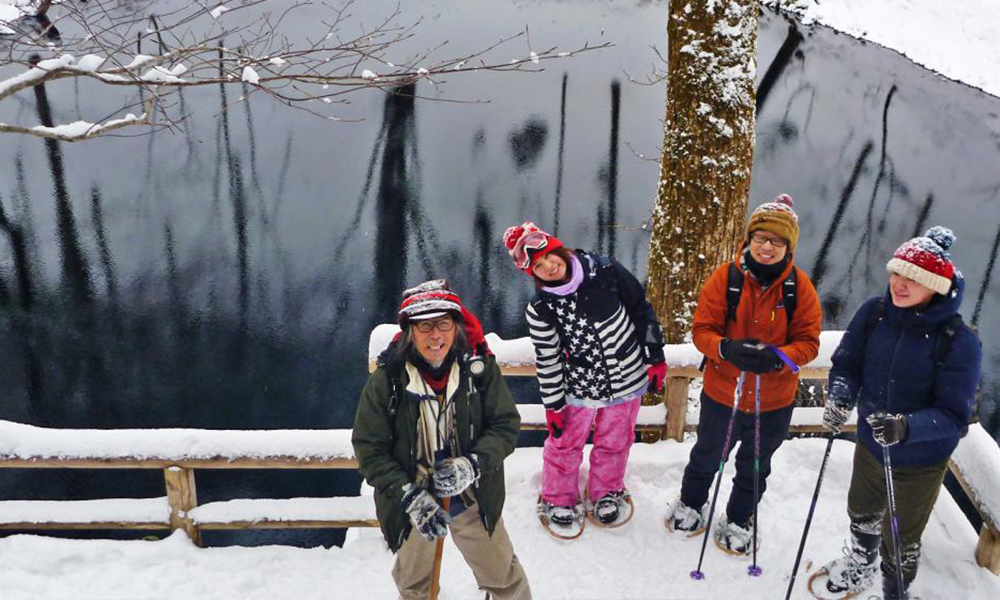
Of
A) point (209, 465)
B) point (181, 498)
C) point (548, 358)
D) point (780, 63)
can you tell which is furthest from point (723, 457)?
point (780, 63)

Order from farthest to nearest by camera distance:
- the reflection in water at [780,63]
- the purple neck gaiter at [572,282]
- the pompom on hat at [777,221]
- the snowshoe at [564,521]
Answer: the reflection in water at [780,63] → the snowshoe at [564,521] → the purple neck gaiter at [572,282] → the pompom on hat at [777,221]

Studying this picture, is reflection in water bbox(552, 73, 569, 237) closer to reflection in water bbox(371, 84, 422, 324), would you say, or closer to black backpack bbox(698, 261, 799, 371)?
reflection in water bbox(371, 84, 422, 324)

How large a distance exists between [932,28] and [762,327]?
2168 centimetres

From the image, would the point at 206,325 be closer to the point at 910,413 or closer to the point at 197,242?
the point at 197,242

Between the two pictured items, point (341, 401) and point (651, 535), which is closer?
point (651, 535)

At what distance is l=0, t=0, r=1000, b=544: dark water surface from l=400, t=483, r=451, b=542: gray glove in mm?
5793

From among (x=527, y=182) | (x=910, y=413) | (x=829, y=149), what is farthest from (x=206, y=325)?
(x=829, y=149)

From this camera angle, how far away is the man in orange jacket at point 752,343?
3520 millimetres

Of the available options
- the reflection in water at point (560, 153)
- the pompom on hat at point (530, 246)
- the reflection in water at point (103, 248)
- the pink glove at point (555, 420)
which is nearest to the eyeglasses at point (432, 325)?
the pompom on hat at point (530, 246)

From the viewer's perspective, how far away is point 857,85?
61.6 ft

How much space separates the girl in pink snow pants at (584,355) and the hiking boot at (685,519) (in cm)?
31

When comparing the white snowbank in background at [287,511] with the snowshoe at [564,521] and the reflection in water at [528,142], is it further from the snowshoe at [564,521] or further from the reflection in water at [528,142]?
the reflection in water at [528,142]

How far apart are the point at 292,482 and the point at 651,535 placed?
6.06 m

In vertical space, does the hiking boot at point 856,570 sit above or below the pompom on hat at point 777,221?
below
